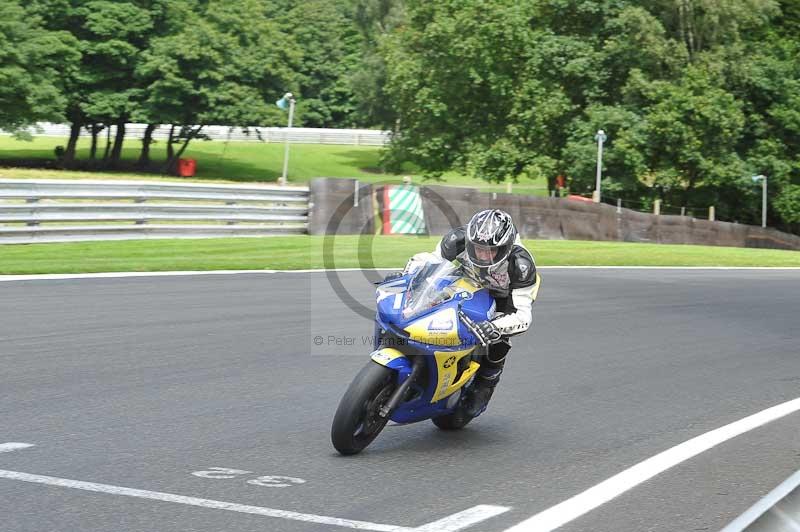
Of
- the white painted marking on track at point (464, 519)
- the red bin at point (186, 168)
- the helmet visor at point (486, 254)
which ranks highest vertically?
the red bin at point (186, 168)

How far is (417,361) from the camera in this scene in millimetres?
6234

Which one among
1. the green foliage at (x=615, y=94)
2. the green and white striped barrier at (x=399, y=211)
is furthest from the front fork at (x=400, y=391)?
the green foliage at (x=615, y=94)

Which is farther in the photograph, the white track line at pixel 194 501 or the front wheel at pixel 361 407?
the front wheel at pixel 361 407

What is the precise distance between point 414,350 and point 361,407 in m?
0.45

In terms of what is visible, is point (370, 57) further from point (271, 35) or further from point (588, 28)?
point (588, 28)

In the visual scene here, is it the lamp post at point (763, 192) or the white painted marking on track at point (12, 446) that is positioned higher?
the lamp post at point (763, 192)

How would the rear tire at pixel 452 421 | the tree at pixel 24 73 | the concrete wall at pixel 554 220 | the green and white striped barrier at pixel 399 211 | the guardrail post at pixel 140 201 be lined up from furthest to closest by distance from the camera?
1. the tree at pixel 24 73
2. the green and white striped barrier at pixel 399 211
3. the concrete wall at pixel 554 220
4. the guardrail post at pixel 140 201
5. the rear tire at pixel 452 421

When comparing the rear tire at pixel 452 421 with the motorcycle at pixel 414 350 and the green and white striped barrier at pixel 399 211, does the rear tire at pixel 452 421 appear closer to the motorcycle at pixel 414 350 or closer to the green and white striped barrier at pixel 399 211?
the motorcycle at pixel 414 350

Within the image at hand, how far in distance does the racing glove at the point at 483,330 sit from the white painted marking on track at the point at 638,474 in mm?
1044

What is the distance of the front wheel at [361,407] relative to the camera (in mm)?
6094

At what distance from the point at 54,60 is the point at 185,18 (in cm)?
892

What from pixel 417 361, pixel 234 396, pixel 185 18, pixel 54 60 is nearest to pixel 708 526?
pixel 417 361

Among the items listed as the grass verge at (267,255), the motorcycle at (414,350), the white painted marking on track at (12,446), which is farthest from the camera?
the grass verge at (267,255)

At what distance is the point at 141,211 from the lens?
21.7 meters
